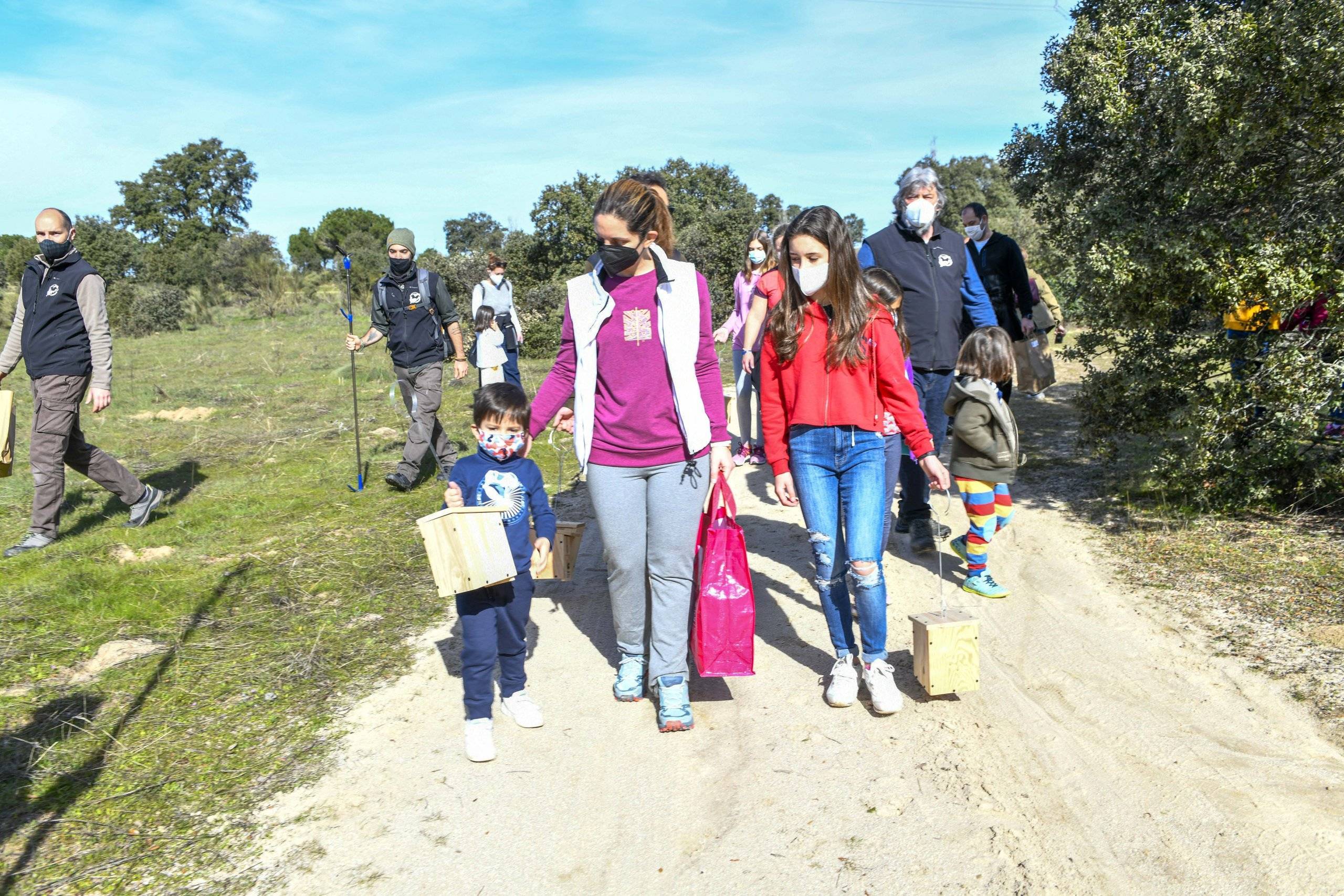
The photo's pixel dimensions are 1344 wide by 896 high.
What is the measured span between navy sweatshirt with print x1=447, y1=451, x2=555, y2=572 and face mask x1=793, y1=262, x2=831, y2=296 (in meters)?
1.29

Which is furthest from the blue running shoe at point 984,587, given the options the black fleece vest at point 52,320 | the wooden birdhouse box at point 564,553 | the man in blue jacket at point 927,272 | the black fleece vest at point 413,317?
the black fleece vest at point 52,320

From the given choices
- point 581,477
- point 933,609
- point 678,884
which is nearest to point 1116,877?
point 678,884

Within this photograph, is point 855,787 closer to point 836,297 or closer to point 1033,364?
point 836,297

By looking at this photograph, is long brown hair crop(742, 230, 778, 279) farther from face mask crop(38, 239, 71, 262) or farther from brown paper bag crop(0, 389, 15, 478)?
brown paper bag crop(0, 389, 15, 478)

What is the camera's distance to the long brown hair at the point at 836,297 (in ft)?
12.5

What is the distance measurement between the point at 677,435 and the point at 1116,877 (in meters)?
2.05

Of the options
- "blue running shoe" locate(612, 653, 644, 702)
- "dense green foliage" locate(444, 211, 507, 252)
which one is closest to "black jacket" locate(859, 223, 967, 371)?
"blue running shoe" locate(612, 653, 644, 702)

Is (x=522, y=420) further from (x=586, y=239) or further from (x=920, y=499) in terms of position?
(x=586, y=239)

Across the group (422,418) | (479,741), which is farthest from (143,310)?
(479,741)

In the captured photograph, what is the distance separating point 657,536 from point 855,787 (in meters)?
1.18

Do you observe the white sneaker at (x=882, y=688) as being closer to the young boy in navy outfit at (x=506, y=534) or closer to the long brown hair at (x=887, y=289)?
the young boy in navy outfit at (x=506, y=534)

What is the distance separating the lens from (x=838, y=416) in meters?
3.82

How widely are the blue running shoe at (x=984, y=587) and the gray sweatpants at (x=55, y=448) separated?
563cm

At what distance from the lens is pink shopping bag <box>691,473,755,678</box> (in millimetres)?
3891
